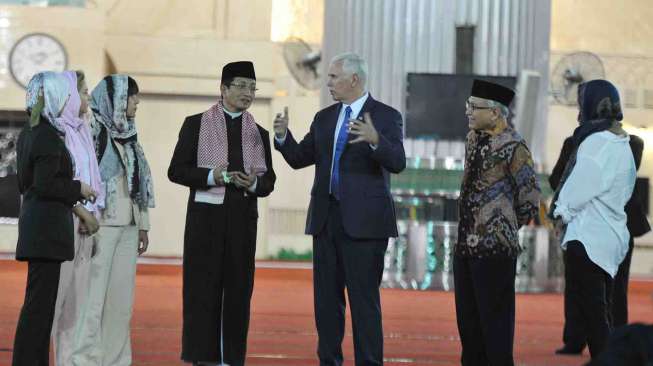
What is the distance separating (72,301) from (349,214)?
1.13 metres

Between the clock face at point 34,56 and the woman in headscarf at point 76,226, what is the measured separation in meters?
11.6

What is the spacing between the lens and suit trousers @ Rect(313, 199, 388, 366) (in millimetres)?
5395

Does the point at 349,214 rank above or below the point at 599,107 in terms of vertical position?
below

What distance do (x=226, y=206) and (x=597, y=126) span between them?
158 centimetres

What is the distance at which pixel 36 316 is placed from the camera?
4684 mm

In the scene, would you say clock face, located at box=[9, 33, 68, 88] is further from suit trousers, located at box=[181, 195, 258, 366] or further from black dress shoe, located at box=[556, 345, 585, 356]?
suit trousers, located at box=[181, 195, 258, 366]

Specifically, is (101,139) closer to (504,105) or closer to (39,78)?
(39,78)

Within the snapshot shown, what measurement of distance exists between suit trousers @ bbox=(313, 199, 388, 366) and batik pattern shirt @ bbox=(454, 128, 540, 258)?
41cm

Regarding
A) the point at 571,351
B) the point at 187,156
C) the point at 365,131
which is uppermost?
the point at 365,131

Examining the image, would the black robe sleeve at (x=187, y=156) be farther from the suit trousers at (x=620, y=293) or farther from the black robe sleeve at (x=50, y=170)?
the suit trousers at (x=620, y=293)

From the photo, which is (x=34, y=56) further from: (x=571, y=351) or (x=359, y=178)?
(x=359, y=178)

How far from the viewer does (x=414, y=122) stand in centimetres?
1116

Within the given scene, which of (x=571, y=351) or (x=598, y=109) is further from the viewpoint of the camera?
(x=571, y=351)

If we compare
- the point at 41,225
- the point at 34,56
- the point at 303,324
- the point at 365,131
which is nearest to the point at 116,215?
the point at 41,225
